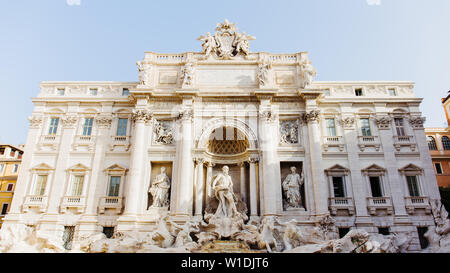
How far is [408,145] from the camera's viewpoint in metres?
23.9

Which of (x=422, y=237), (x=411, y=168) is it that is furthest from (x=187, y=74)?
(x=422, y=237)

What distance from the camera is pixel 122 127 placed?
2484 centimetres

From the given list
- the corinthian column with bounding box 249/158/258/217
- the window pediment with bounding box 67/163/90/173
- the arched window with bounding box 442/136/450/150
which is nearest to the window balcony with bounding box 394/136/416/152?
the corinthian column with bounding box 249/158/258/217

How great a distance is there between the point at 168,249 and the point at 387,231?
15043 millimetres

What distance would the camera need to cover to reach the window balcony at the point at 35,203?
22.3m

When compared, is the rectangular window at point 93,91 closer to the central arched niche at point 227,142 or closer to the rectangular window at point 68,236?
the central arched niche at point 227,142

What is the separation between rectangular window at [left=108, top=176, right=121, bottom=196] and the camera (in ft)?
75.3

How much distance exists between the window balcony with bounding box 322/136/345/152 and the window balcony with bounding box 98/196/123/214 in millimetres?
15546

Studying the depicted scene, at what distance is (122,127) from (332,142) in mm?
16433

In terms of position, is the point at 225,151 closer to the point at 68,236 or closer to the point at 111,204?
the point at 111,204

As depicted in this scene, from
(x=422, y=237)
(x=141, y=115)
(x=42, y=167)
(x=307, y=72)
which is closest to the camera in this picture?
(x=422, y=237)

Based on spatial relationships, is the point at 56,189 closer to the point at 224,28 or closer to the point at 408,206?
the point at 224,28

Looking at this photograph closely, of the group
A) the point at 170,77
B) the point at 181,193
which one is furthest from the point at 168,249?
the point at 170,77

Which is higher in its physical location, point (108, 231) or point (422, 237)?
point (108, 231)
